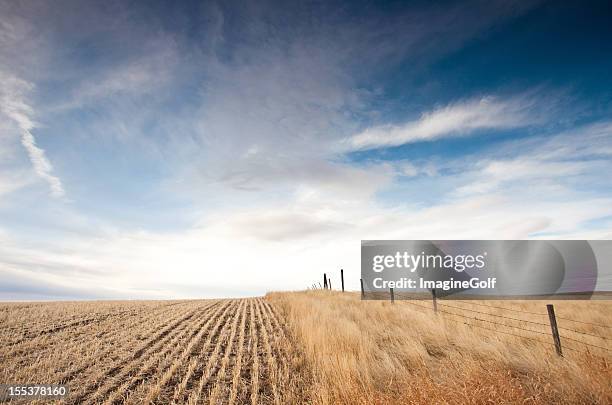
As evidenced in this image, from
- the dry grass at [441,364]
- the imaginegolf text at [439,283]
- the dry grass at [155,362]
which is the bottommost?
the dry grass at [155,362]

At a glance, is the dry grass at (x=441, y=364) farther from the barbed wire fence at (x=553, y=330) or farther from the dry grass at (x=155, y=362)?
the dry grass at (x=155, y=362)

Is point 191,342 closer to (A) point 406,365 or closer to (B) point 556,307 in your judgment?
(A) point 406,365

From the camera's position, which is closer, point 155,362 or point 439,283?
point 155,362

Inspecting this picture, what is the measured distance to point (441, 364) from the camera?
780 cm

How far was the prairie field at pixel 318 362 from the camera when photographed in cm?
569

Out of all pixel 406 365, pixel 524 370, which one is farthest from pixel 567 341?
pixel 406 365

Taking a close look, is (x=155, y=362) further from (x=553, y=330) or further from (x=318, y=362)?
(x=553, y=330)

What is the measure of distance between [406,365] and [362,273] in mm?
21505

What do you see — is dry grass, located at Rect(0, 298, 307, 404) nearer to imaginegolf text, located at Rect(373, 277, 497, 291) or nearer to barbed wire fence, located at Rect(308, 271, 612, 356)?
barbed wire fence, located at Rect(308, 271, 612, 356)

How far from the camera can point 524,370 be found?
24.0 ft

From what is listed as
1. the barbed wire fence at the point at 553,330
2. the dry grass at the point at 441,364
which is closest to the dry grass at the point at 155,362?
the dry grass at the point at 441,364

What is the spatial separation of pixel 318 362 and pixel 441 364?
118 inches

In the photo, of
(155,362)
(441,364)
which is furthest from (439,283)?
(155,362)

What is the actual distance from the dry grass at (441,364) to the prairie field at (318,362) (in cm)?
3
